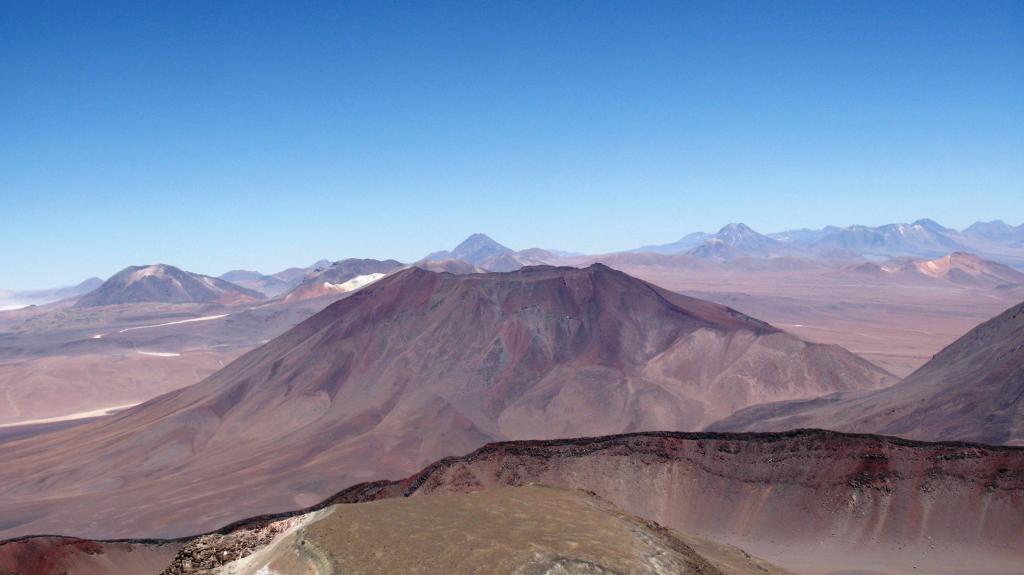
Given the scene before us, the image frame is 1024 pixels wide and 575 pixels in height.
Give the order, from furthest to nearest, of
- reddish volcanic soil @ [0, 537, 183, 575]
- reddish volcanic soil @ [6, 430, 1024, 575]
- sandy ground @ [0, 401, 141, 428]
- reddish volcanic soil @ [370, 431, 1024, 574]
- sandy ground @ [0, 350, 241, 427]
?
sandy ground @ [0, 350, 241, 427], sandy ground @ [0, 401, 141, 428], reddish volcanic soil @ [370, 431, 1024, 574], reddish volcanic soil @ [6, 430, 1024, 575], reddish volcanic soil @ [0, 537, 183, 575]

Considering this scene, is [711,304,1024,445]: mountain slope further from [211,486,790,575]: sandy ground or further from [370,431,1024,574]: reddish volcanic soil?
[211,486,790,575]: sandy ground

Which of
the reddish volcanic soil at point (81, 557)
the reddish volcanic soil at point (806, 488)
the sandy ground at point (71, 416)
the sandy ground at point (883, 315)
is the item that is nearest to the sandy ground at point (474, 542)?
the reddish volcanic soil at point (806, 488)

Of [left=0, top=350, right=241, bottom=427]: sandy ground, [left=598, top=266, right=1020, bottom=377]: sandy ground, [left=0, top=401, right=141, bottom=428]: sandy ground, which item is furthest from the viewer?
[left=598, top=266, right=1020, bottom=377]: sandy ground

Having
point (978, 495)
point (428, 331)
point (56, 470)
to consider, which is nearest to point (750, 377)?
point (428, 331)

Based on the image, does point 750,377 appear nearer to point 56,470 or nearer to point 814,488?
point 814,488

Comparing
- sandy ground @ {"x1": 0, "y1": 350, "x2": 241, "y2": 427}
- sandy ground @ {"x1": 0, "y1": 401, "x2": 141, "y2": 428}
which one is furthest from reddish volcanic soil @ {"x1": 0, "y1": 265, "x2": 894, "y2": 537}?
sandy ground @ {"x1": 0, "y1": 350, "x2": 241, "y2": 427}

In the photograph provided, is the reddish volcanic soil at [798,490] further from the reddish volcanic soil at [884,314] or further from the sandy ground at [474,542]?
the reddish volcanic soil at [884,314]
